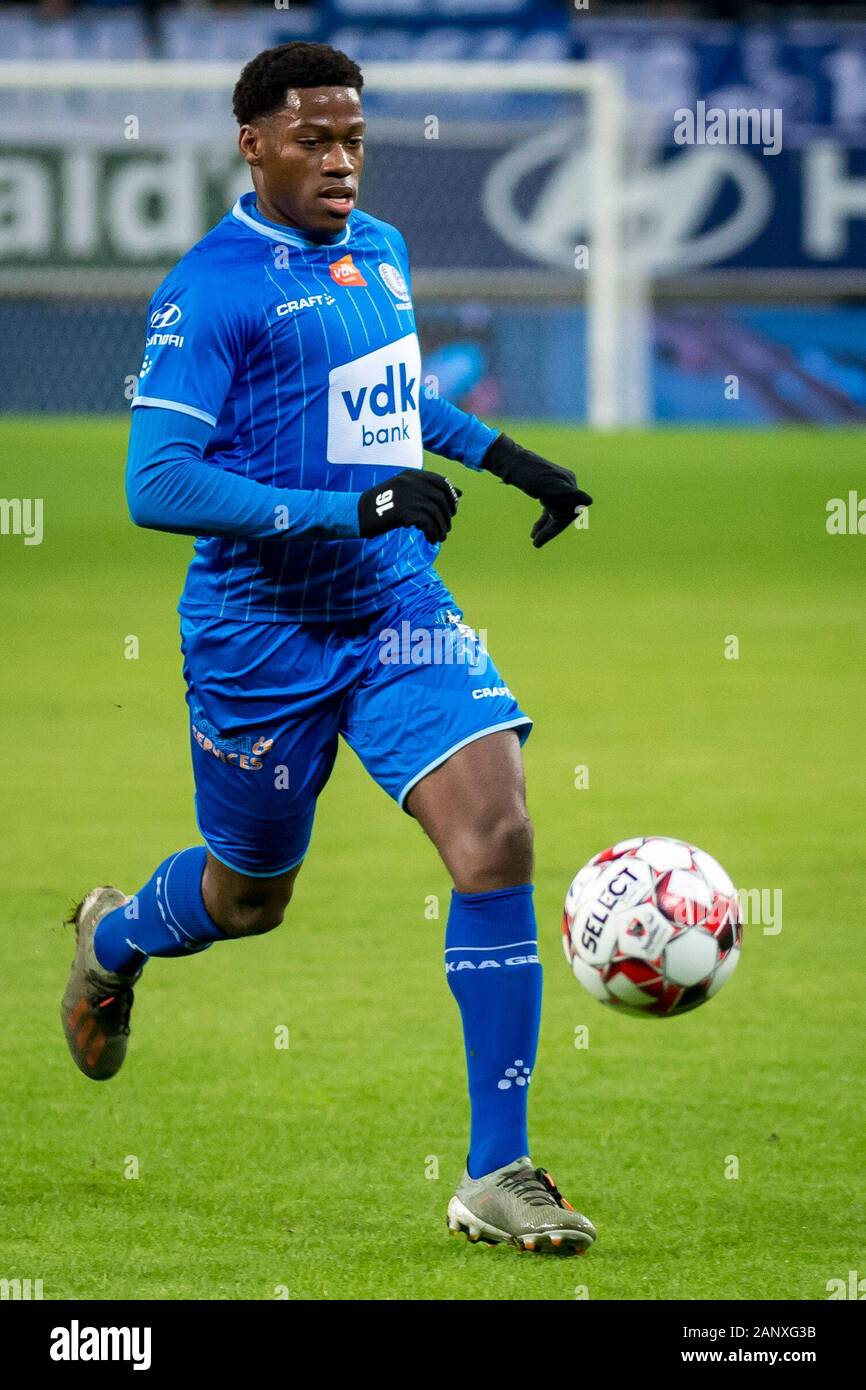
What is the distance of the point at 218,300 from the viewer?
4.44m

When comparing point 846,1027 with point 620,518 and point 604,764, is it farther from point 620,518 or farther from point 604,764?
point 620,518

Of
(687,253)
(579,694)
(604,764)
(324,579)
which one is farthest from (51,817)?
(687,253)

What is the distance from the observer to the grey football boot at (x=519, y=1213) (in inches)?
165

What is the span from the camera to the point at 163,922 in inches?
201

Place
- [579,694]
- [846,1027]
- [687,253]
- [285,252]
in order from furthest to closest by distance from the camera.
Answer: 1. [687,253]
2. [579,694]
3. [846,1027]
4. [285,252]

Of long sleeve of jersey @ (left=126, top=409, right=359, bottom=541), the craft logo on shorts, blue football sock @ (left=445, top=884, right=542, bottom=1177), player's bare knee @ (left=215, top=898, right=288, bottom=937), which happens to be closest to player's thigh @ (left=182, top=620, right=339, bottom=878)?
the craft logo on shorts

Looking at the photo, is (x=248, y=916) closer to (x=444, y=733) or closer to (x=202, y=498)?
(x=444, y=733)

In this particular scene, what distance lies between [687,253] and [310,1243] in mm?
17356

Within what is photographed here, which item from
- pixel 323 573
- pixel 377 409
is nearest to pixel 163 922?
pixel 323 573

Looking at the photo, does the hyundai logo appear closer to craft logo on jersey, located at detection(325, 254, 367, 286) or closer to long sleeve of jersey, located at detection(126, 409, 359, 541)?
long sleeve of jersey, located at detection(126, 409, 359, 541)

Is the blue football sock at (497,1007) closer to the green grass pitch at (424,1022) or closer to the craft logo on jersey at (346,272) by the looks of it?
the green grass pitch at (424,1022)

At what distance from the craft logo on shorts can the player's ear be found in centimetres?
113

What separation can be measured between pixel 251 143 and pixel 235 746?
1.22 meters

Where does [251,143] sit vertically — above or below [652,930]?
above
